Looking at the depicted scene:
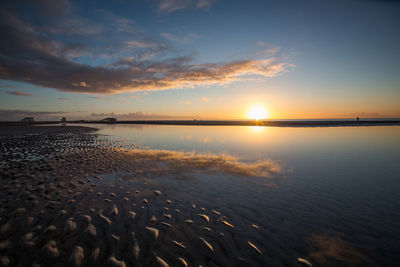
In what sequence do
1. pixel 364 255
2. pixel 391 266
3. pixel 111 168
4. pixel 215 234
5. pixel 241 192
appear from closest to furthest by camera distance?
pixel 391 266
pixel 364 255
pixel 215 234
pixel 241 192
pixel 111 168

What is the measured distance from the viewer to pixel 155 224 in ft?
17.6

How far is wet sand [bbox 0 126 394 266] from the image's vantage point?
4.02m

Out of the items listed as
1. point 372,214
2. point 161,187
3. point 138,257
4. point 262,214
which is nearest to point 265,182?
point 262,214

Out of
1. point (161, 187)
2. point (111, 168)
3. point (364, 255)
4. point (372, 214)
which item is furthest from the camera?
point (111, 168)

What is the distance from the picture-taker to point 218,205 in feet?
21.9

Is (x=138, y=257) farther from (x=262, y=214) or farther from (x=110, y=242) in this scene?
(x=262, y=214)

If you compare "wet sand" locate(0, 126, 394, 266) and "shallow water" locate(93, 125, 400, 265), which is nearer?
"wet sand" locate(0, 126, 394, 266)

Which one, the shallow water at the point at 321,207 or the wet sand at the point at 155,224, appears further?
the shallow water at the point at 321,207

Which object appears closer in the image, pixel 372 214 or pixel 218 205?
pixel 372 214

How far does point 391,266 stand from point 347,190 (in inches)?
192

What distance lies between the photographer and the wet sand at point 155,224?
4.02 meters

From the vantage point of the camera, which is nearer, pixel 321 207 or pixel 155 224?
pixel 155 224

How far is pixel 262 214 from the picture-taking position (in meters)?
6.03

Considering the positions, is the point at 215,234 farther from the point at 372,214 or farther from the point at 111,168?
the point at 111,168
